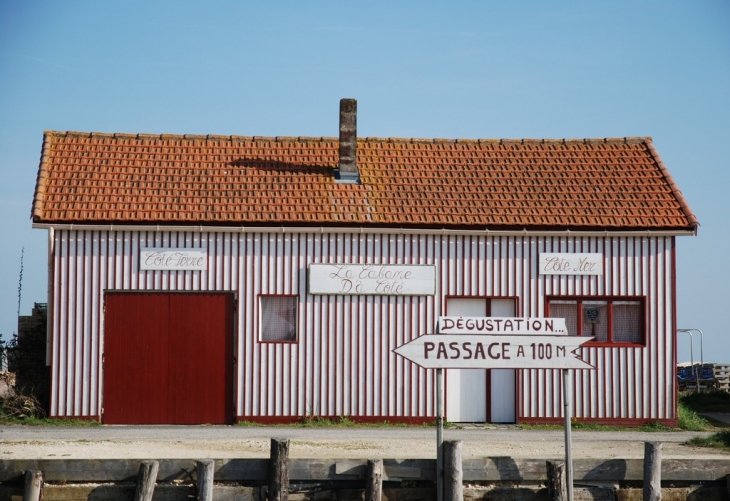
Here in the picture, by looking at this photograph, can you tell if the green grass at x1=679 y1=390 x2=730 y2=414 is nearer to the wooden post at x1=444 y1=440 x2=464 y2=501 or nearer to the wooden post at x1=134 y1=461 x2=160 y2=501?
the wooden post at x1=444 y1=440 x2=464 y2=501

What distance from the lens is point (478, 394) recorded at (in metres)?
21.4

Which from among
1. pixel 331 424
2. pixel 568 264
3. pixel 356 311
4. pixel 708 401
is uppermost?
pixel 568 264

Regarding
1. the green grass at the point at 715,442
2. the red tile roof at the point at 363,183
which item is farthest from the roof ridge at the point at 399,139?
the green grass at the point at 715,442

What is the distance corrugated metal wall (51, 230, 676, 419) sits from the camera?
67.8 feet

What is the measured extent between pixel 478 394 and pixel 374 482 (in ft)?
31.0

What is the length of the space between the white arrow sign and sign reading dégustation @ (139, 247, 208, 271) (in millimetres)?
8821

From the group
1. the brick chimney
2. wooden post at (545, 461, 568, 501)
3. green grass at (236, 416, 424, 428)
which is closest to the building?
green grass at (236, 416, 424, 428)

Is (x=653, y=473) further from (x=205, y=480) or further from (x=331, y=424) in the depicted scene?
(x=331, y=424)

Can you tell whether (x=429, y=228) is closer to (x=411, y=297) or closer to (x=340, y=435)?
(x=411, y=297)

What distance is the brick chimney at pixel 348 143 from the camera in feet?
74.1

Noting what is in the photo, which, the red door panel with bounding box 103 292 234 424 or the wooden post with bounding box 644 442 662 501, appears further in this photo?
the red door panel with bounding box 103 292 234 424

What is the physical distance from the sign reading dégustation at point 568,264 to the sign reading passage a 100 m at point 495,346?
27.3ft

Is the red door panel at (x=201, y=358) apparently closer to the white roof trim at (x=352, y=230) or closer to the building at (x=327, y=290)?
the building at (x=327, y=290)

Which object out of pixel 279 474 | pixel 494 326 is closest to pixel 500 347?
pixel 494 326
